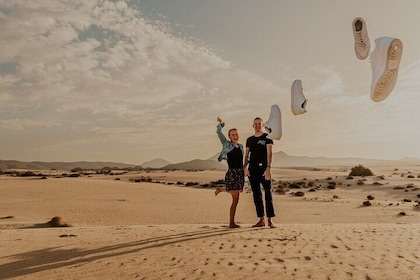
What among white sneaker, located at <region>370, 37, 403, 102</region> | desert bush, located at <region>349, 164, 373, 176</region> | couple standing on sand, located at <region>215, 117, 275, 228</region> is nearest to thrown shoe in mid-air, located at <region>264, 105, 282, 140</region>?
couple standing on sand, located at <region>215, 117, 275, 228</region>

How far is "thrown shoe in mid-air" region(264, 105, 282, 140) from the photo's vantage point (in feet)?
29.4

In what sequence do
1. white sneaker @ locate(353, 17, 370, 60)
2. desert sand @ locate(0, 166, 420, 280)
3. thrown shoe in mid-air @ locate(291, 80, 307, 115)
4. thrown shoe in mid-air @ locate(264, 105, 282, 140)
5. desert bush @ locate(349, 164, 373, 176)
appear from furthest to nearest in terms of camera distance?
desert bush @ locate(349, 164, 373, 176), thrown shoe in mid-air @ locate(264, 105, 282, 140), thrown shoe in mid-air @ locate(291, 80, 307, 115), white sneaker @ locate(353, 17, 370, 60), desert sand @ locate(0, 166, 420, 280)

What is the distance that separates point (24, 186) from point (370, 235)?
847 inches

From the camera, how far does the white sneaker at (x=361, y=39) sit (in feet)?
23.5

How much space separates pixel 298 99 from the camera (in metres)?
8.80

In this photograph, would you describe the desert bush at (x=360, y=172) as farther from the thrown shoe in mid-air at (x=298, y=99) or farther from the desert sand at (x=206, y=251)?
the thrown shoe in mid-air at (x=298, y=99)

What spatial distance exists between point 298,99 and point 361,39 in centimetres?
208

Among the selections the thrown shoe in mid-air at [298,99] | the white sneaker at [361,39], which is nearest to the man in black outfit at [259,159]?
the thrown shoe in mid-air at [298,99]

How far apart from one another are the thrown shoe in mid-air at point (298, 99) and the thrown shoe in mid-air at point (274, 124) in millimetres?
405

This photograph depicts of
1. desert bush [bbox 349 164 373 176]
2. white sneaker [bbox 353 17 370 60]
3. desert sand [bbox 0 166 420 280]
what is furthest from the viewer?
desert bush [bbox 349 164 373 176]

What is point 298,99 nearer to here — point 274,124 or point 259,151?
point 274,124

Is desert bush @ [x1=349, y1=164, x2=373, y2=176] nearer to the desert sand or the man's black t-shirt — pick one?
the desert sand

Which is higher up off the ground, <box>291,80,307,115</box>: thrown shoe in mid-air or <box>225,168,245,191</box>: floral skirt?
<box>291,80,307,115</box>: thrown shoe in mid-air

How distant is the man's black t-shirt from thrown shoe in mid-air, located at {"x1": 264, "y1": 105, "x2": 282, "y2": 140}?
0.16 m
